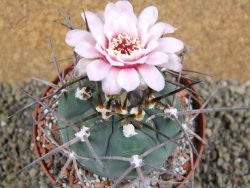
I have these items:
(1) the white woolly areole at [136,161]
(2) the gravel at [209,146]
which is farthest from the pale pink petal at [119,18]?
(2) the gravel at [209,146]

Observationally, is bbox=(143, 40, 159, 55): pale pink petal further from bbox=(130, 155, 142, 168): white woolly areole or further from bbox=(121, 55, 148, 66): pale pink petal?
bbox=(130, 155, 142, 168): white woolly areole

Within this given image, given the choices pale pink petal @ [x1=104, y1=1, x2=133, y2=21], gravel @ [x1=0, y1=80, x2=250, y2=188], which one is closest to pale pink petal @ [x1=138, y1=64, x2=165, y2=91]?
pale pink petal @ [x1=104, y1=1, x2=133, y2=21]

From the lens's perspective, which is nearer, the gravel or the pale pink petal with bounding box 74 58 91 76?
the pale pink petal with bounding box 74 58 91 76

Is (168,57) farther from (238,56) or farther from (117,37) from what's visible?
(238,56)

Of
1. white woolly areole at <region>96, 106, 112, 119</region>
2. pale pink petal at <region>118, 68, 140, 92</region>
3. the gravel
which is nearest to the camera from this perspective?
pale pink petal at <region>118, 68, 140, 92</region>

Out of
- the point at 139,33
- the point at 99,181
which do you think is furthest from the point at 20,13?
the point at 139,33

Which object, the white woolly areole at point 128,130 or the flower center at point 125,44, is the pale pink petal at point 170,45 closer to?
the flower center at point 125,44

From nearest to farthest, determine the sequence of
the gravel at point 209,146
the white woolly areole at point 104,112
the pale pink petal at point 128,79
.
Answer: the pale pink petal at point 128,79
the white woolly areole at point 104,112
the gravel at point 209,146
